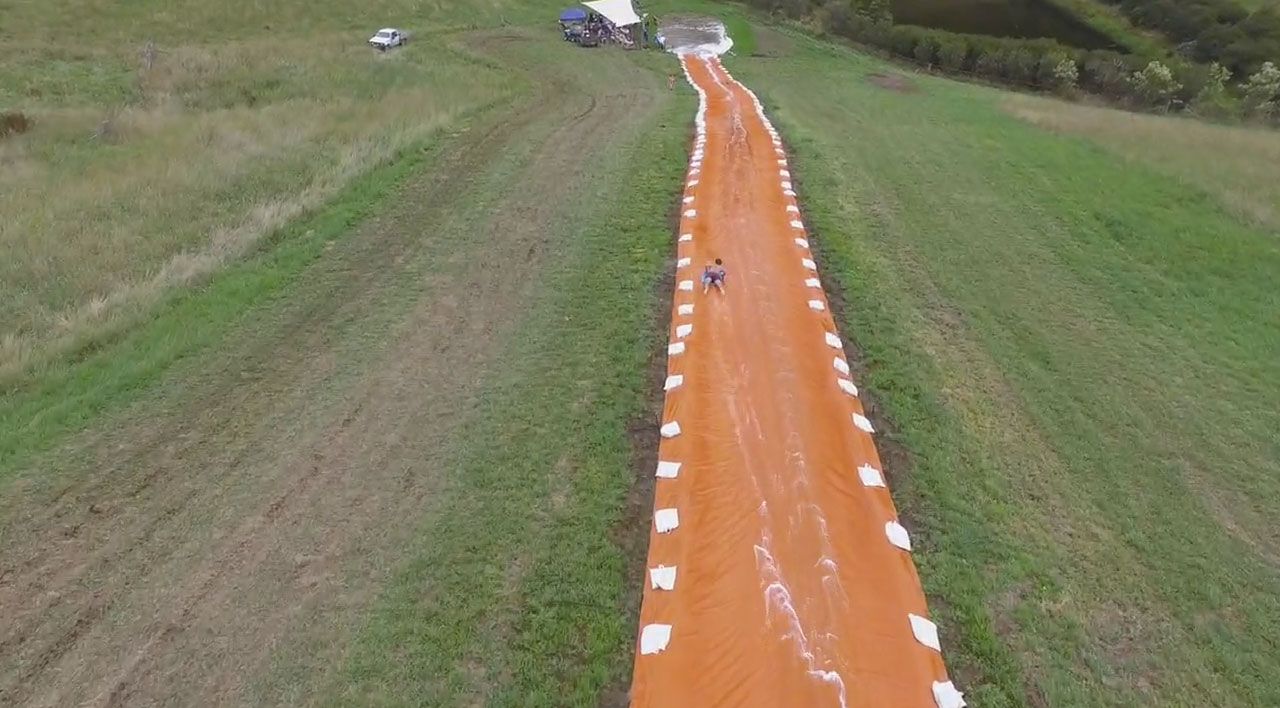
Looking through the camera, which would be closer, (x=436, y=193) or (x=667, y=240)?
(x=667, y=240)

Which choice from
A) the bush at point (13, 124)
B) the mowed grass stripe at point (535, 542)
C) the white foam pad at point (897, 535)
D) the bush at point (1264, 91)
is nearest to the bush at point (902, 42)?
the bush at point (1264, 91)

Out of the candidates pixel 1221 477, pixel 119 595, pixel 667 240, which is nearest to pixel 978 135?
pixel 667 240

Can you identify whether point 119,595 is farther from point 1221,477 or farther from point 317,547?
point 1221,477

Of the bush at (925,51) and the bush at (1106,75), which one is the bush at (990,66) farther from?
the bush at (1106,75)

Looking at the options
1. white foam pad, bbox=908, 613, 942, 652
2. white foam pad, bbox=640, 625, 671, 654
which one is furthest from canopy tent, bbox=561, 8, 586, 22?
white foam pad, bbox=908, 613, 942, 652

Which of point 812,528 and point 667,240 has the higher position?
point 667,240

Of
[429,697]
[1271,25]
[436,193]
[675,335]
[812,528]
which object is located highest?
[1271,25]

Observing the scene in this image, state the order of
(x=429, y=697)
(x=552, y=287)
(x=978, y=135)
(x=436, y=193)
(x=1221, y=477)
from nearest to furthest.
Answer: (x=429, y=697)
(x=1221, y=477)
(x=552, y=287)
(x=436, y=193)
(x=978, y=135)
